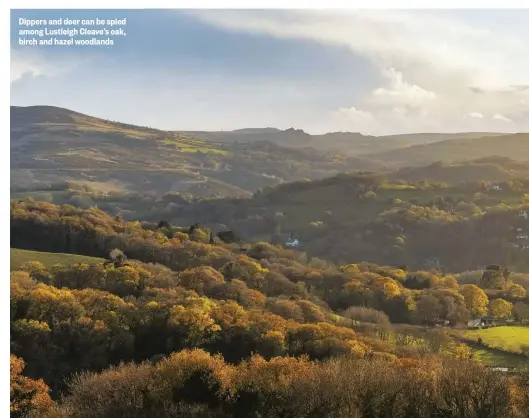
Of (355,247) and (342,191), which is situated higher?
(342,191)

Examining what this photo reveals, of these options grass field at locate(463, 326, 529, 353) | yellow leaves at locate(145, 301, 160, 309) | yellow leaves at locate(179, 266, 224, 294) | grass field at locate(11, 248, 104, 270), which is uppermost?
yellow leaves at locate(145, 301, 160, 309)

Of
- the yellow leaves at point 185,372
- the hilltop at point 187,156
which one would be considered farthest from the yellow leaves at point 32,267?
the hilltop at point 187,156

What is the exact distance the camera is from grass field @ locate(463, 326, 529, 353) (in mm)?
20203

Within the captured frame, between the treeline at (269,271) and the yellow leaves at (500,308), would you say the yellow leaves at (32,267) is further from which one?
the yellow leaves at (500,308)

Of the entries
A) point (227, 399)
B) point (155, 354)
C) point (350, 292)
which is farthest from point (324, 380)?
point (350, 292)

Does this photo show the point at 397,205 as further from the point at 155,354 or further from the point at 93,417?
the point at 93,417

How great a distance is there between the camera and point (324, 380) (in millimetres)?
9992

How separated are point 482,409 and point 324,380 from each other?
8.81ft

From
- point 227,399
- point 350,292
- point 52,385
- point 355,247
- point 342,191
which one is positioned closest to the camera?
point 227,399

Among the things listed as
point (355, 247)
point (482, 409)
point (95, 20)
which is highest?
point (95, 20)

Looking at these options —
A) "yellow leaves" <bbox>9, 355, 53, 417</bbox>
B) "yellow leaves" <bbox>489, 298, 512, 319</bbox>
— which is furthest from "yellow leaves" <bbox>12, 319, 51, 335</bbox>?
"yellow leaves" <bbox>489, 298, 512, 319</bbox>

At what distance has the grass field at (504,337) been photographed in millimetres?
20203

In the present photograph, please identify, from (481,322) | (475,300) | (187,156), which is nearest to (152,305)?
(481,322)

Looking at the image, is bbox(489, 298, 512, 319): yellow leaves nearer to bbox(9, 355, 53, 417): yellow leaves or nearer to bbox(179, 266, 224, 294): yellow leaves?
bbox(179, 266, 224, 294): yellow leaves
